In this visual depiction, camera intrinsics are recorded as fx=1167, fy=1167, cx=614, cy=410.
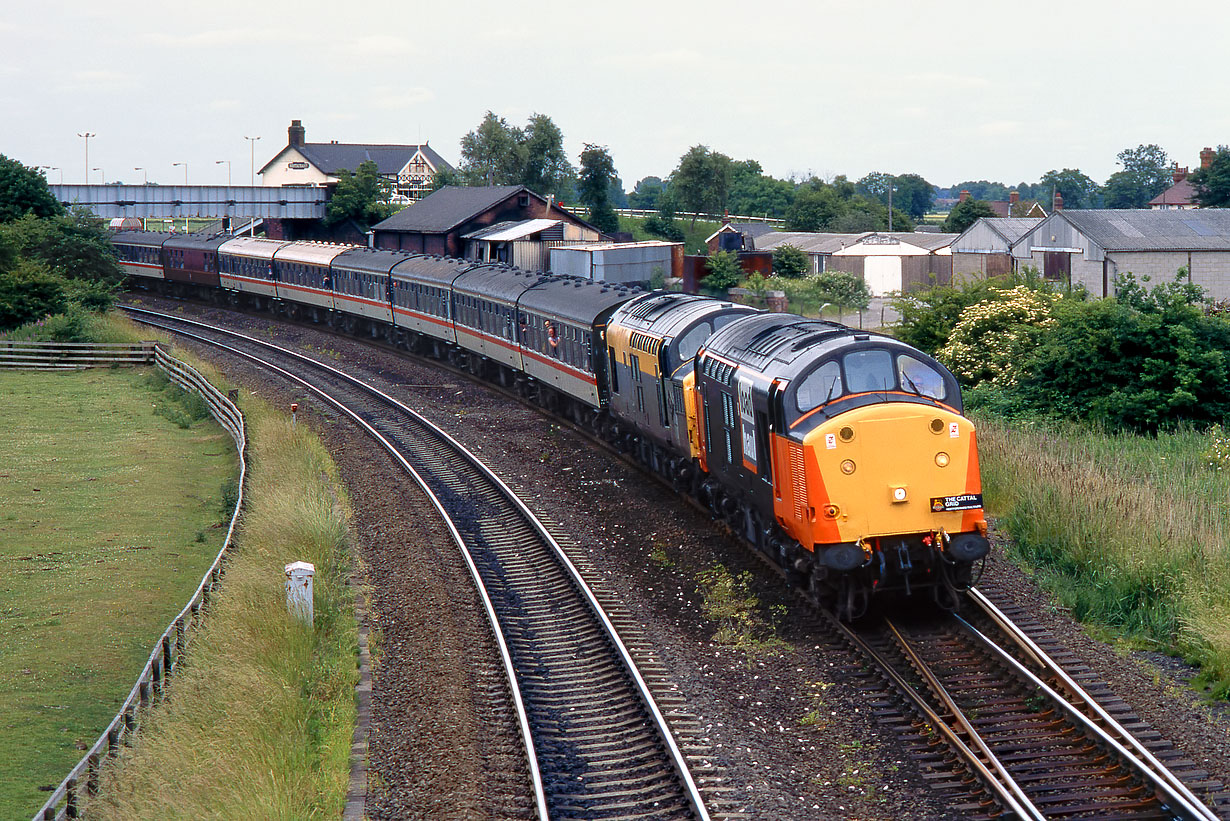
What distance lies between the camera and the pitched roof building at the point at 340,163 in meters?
121

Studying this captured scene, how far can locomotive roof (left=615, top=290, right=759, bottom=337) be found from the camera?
799 inches

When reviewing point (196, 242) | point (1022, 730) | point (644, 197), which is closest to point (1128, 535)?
point (1022, 730)

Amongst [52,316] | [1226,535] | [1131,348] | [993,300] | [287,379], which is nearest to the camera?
[1226,535]

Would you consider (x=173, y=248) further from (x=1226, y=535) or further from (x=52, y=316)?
(x=1226, y=535)

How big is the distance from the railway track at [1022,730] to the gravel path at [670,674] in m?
0.44

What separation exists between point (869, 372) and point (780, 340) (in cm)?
195

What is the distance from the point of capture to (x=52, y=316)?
162ft

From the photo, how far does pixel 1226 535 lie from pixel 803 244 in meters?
67.0

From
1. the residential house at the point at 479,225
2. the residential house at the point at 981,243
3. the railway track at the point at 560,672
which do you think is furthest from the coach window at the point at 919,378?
the residential house at the point at 981,243

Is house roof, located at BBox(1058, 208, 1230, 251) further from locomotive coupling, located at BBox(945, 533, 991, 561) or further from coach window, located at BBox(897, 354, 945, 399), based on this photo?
locomotive coupling, located at BBox(945, 533, 991, 561)

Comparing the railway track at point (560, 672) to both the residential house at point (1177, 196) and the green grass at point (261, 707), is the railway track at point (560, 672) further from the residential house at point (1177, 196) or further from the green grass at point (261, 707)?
the residential house at point (1177, 196)

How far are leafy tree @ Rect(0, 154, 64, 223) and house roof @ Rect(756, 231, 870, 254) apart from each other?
4477 centimetres

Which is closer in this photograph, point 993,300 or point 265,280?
point 993,300

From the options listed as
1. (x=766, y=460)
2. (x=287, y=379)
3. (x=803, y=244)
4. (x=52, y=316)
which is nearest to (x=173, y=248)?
(x=52, y=316)
